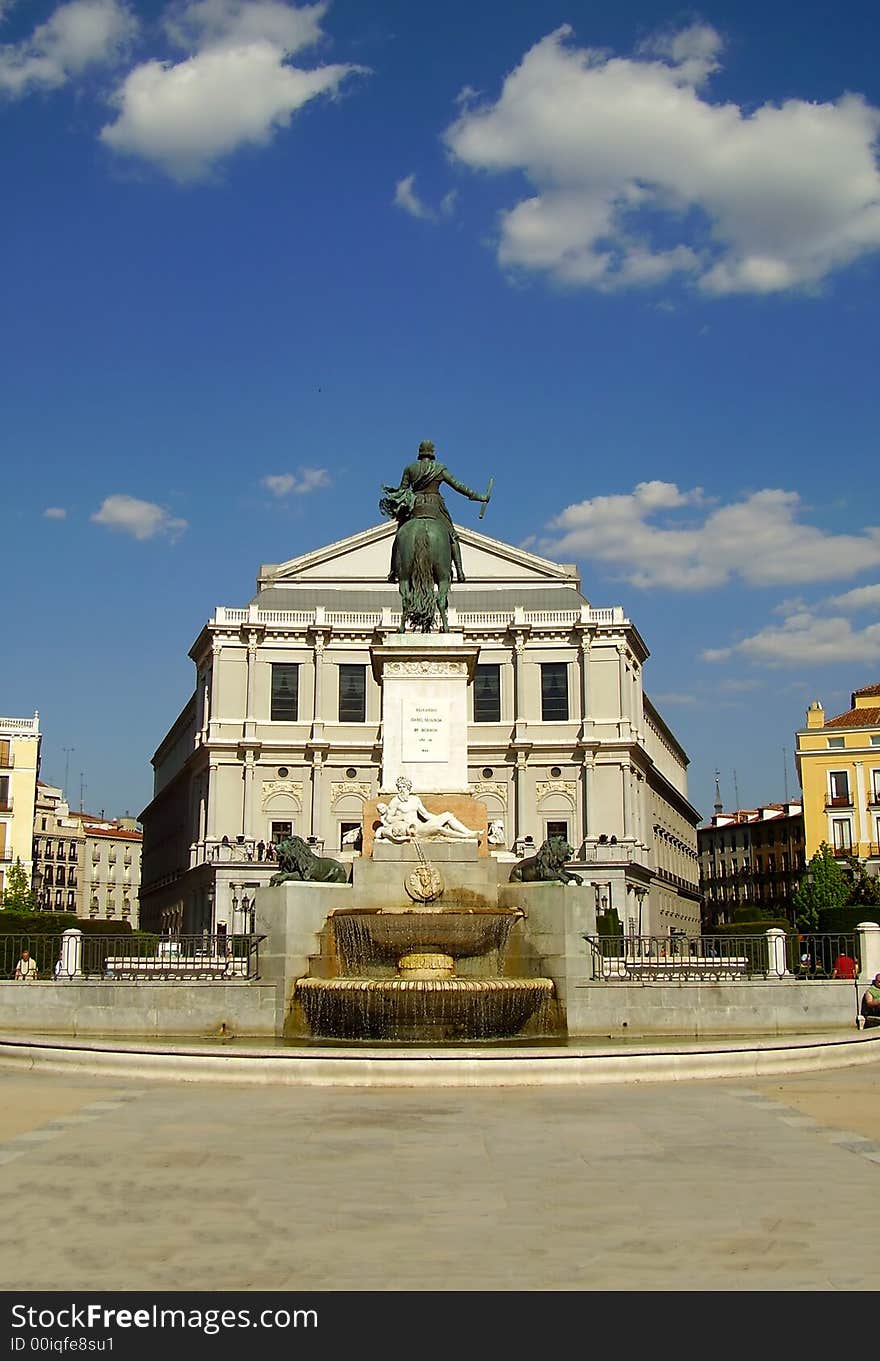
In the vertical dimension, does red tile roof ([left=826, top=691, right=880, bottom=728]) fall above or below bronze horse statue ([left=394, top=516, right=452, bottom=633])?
above

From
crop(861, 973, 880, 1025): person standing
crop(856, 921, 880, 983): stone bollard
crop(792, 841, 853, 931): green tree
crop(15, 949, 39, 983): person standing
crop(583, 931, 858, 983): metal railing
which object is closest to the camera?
crop(583, 931, 858, 983): metal railing

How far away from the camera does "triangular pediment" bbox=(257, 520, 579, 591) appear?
318ft

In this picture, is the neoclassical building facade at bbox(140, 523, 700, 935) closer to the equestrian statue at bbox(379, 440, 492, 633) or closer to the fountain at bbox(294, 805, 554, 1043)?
the equestrian statue at bbox(379, 440, 492, 633)

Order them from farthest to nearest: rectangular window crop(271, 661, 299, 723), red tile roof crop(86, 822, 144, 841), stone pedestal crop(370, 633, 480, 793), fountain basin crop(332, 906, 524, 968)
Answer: red tile roof crop(86, 822, 144, 841) < rectangular window crop(271, 661, 299, 723) < stone pedestal crop(370, 633, 480, 793) < fountain basin crop(332, 906, 524, 968)

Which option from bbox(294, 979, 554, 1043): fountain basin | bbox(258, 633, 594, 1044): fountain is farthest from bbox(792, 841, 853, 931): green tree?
A: bbox(294, 979, 554, 1043): fountain basin

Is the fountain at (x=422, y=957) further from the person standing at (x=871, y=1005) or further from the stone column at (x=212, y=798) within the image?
the stone column at (x=212, y=798)

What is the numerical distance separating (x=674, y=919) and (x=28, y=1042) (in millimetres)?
94778

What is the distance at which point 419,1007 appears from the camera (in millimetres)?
17750

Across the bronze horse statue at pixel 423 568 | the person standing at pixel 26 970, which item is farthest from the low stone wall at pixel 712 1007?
the person standing at pixel 26 970

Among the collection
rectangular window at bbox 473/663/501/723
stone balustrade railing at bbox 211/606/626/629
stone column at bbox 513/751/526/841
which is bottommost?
stone column at bbox 513/751/526/841

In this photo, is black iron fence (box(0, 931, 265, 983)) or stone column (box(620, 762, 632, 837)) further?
stone column (box(620, 762, 632, 837))

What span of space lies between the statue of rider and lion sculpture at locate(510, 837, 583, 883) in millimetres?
5770

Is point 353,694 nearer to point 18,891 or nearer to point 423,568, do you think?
point 18,891

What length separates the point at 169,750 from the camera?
12081 centimetres
